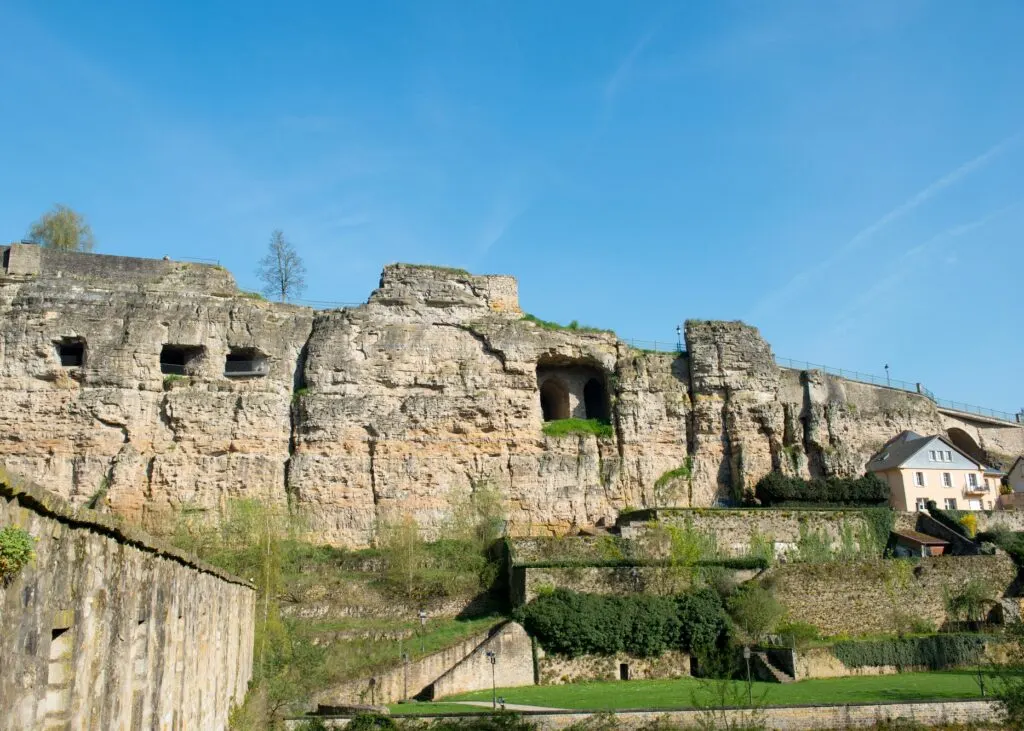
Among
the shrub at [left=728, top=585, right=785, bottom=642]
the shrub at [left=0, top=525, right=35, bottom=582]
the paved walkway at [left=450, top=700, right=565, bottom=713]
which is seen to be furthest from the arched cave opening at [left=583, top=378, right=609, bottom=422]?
the shrub at [left=0, top=525, right=35, bottom=582]

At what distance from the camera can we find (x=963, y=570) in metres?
32.4

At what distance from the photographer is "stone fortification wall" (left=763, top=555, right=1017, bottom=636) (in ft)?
Result: 99.8

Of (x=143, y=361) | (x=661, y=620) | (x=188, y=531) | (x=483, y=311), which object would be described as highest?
(x=483, y=311)

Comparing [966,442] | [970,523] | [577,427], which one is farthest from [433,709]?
[966,442]

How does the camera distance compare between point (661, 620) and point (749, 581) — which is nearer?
point (661, 620)

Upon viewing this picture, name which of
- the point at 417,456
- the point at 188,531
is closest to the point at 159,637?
the point at 188,531

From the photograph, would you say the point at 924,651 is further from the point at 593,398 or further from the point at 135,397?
the point at 135,397

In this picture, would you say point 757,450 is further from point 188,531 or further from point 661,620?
point 188,531

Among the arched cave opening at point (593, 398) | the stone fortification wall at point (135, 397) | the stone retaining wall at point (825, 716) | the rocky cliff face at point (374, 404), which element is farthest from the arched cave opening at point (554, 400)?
the stone retaining wall at point (825, 716)

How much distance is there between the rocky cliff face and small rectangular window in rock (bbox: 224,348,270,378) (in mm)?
141

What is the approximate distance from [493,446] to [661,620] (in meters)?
11.7

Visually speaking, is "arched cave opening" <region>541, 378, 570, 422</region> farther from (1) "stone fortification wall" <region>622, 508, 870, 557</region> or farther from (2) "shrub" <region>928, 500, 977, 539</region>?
(2) "shrub" <region>928, 500, 977, 539</region>

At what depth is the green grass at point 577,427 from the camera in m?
38.5

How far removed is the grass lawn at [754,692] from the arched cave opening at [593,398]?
17048mm
